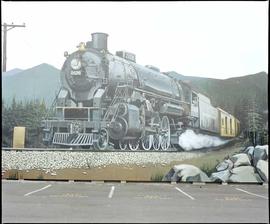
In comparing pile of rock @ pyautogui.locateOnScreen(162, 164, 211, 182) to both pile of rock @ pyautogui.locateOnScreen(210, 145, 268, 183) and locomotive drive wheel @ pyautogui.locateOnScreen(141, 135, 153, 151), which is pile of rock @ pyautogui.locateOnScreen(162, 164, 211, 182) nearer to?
pile of rock @ pyautogui.locateOnScreen(210, 145, 268, 183)

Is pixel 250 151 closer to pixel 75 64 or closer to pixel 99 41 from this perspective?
pixel 99 41

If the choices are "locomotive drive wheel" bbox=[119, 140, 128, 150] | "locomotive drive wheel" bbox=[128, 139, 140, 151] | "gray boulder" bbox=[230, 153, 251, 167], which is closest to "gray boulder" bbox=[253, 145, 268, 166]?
"gray boulder" bbox=[230, 153, 251, 167]

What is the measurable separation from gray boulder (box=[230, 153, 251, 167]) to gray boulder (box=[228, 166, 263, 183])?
0.10m

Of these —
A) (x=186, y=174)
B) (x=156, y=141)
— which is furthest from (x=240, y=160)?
(x=156, y=141)

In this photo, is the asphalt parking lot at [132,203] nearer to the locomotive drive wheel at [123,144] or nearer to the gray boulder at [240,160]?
the gray boulder at [240,160]

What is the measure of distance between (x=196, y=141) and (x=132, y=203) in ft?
16.5

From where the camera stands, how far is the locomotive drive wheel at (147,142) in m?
11.9

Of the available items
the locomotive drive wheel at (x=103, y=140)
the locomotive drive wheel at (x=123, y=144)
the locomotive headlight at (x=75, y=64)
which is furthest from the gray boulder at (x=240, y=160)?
the locomotive headlight at (x=75, y=64)

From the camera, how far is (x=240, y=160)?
12.2 m

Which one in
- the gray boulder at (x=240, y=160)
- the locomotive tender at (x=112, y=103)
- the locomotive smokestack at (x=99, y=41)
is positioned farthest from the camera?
the gray boulder at (x=240, y=160)

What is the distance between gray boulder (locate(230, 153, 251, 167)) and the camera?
1217 cm

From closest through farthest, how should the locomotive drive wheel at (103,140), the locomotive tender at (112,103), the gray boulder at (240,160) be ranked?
1. the locomotive tender at (112,103)
2. the locomotive drive wheel at (103,140)
3. the gray boulder at (240,160)

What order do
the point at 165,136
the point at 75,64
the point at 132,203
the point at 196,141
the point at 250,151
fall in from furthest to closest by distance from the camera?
the point at 196,141
the point at 250,151
the point at 165,136
the point at 75,64
the point at 132,203

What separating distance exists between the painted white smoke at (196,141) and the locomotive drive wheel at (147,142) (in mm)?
852
